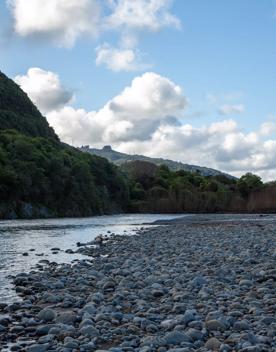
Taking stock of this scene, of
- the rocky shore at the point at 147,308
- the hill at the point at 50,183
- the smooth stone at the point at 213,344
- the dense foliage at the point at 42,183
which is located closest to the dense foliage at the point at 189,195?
the hill at the point at 50,183

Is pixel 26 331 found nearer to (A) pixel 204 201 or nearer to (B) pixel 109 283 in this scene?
(B) pixel 109 283

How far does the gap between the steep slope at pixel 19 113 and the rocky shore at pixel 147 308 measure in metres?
133

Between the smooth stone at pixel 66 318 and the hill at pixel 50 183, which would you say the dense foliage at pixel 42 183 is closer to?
the hill at pixel 50 183

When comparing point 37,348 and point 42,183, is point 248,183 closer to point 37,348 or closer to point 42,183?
point 42,183

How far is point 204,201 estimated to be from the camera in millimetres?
138000

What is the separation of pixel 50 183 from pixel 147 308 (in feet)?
302

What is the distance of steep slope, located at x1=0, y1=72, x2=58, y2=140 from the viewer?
15062cm

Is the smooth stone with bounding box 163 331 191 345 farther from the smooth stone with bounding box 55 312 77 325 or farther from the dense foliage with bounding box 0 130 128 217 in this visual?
the dense foliage with bounding box 0 130 128 217

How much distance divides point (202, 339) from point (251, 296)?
3293 mm

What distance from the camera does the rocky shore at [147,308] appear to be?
26.2 ft

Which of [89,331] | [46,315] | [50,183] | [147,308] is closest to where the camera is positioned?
[89,331]

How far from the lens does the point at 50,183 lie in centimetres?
10075

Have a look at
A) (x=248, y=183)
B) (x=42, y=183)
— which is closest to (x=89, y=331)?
(x=42, y=183)

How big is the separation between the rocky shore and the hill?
72.3 metres
